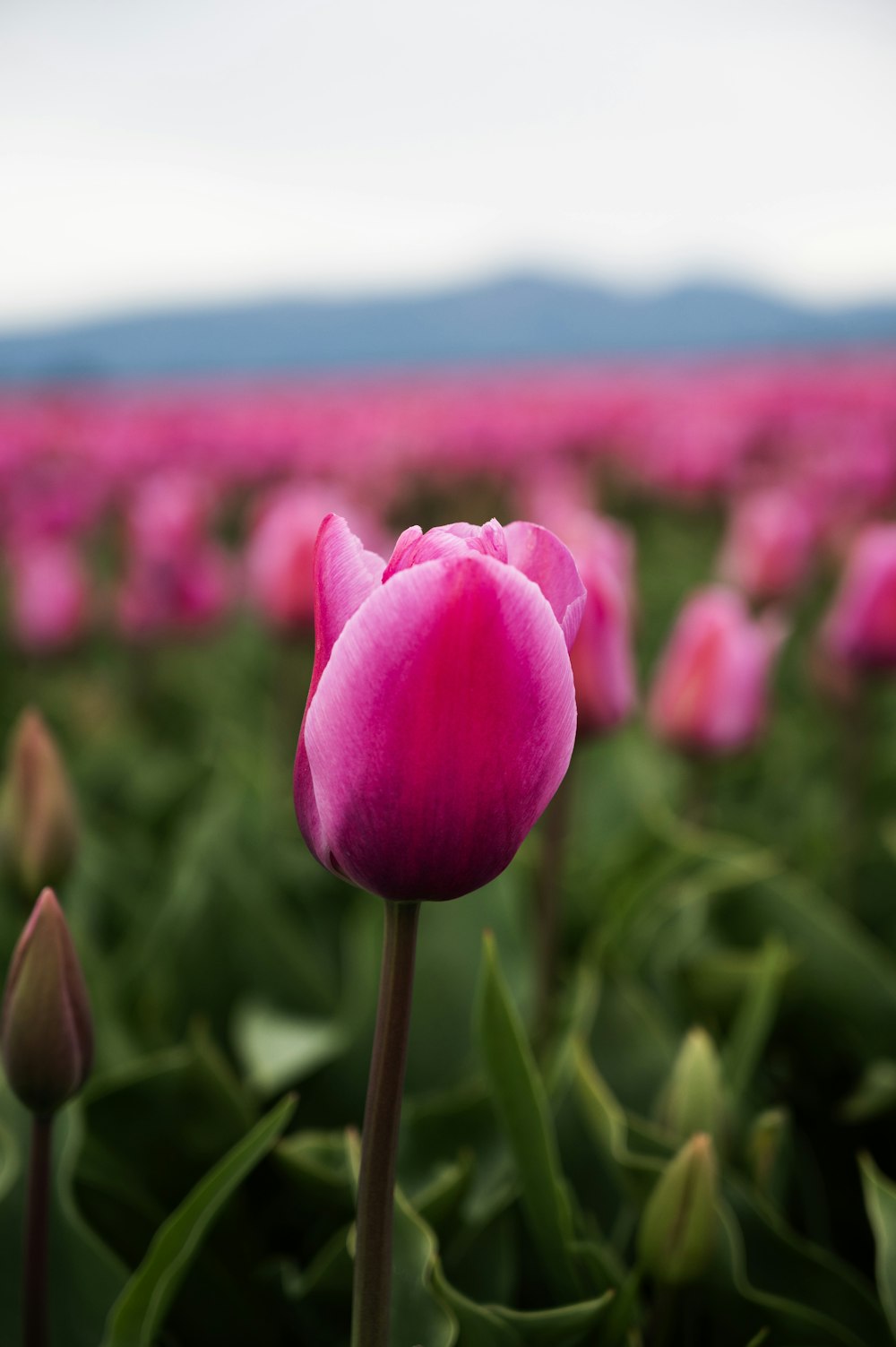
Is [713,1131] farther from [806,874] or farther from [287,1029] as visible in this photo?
[806,874]

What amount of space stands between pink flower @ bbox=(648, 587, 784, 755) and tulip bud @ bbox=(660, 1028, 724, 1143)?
0.62 meters

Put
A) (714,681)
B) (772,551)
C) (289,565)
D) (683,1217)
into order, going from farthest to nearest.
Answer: (772,551)
(289,565)
(714,681)
(683,1217)

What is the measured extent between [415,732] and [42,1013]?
0.94 feet

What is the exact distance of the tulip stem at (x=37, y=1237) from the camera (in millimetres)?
636

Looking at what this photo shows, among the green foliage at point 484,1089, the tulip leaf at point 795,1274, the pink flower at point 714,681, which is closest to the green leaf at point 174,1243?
the green foliage at point 484,1089

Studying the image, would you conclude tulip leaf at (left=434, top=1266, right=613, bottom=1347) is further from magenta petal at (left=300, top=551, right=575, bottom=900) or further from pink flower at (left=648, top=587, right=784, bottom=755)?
pink flower at (left=648, top=587, right=784, bottom=755)

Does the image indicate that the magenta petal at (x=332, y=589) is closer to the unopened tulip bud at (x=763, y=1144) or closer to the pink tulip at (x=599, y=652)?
the unopened tulip bud at (x=763, y=1144)

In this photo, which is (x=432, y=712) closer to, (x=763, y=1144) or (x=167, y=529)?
(x=763, y=1144)

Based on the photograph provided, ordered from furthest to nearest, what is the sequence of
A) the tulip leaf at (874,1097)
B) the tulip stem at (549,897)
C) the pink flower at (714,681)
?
1. the pink flower at (714,681)
2. the tulip stem at (549,897)
3. the tulip leaf at (874,1097)

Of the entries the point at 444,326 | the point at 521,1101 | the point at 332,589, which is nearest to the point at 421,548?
the point at 332,589

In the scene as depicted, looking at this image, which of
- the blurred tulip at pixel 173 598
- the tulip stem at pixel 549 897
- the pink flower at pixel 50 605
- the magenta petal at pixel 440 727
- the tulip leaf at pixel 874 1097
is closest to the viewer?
the magenta petal at pixel 440 727

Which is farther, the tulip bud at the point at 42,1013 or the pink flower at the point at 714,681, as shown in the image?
the pink flower at the point at 714,681

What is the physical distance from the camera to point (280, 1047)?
38.7 inches

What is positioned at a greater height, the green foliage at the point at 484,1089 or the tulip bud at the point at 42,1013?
the tulip bud at the point at 42,1013
